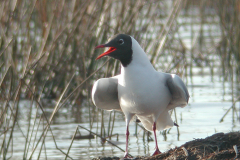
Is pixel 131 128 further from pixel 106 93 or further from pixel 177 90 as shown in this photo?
pixel 177 90

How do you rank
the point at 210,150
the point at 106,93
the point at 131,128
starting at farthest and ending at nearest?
the point at 131,128 < the point at 106,93 < the point at 210,150

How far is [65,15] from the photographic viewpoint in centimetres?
769

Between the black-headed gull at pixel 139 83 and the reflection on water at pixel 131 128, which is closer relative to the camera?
the black-headed gull at pixel 139 83

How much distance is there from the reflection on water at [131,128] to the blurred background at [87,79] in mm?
12

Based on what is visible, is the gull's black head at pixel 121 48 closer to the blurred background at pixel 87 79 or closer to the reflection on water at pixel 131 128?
the blurred background at pixel 87 79

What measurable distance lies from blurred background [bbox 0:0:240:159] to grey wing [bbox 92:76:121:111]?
20 cm

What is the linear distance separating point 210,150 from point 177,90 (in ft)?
2.87

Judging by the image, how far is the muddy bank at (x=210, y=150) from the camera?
12.9 ft

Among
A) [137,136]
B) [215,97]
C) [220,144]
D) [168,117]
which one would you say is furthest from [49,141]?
[215,97]

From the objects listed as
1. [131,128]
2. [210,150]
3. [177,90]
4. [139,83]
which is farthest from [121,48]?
[131,128]

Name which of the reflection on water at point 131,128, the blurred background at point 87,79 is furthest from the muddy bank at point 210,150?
the reflection on water at point 131,128

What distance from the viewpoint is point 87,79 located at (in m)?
4.81

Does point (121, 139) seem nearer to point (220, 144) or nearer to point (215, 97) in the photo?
point (220, 144)

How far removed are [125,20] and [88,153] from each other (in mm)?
2286
